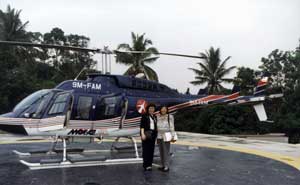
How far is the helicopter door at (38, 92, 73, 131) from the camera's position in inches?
342

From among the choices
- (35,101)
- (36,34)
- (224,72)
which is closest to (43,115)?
(35,101)

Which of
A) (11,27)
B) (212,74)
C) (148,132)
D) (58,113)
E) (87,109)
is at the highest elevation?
(11,27)

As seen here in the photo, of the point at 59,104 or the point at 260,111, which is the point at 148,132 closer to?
the point at 59,104

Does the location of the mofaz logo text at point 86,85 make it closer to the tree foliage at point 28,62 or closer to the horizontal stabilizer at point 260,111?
the horizontal stabilizer at point 260,111

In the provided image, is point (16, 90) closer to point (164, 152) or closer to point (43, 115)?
point (43, 115)

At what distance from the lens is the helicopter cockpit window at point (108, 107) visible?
947cm

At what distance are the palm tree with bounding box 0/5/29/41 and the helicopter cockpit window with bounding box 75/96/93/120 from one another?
3056cm

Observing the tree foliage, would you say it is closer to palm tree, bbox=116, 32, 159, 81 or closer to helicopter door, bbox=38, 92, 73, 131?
palm tree, bbox=116, 32, 159, 81

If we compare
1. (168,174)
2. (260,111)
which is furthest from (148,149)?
(260,111)

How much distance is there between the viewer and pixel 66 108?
884cm

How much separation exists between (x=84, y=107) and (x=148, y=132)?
2.25 m

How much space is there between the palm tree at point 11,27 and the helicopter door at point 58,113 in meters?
30.7

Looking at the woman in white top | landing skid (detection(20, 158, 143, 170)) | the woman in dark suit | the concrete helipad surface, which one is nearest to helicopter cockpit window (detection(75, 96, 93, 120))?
landing skid (detection(20, 158, 143, 170))

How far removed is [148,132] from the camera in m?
7.93
